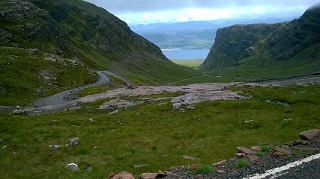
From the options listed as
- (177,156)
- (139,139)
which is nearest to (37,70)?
(139,139)

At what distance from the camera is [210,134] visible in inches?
1131

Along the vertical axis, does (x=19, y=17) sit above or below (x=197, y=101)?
above

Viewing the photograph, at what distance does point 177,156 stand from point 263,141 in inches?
277

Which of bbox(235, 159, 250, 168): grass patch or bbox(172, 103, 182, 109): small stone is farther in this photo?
bbox(172, 103, 182, 109): small stone

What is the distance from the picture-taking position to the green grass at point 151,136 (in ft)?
73.1

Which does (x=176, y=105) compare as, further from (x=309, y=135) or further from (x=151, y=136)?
(x=309, y=135)

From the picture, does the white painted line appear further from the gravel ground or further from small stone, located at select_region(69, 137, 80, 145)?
small stone, located at select_region(69, 137, 80, 145)

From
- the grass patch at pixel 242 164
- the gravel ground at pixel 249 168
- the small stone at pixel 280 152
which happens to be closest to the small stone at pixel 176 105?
the small stone at pixel 280 152

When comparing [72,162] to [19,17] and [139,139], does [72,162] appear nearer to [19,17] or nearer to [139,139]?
[139,139]

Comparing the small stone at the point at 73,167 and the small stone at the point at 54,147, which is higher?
the small stone at the point at 73,167

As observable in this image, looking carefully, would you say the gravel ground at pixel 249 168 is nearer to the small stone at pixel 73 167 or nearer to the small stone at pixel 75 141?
the small stone at pixel 73 167

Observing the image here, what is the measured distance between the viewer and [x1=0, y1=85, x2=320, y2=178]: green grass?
73.1 feet

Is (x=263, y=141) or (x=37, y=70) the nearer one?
(x=263, y=141)

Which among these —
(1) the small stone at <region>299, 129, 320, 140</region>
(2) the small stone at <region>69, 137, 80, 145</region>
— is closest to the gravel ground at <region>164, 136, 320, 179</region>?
(1) the small stone at <region>299, 129, 320, 140</region>
